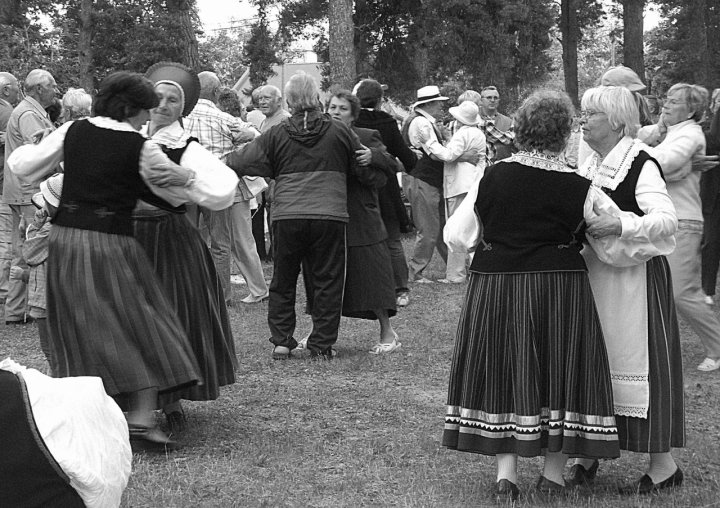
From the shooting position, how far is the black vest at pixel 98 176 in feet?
15.1

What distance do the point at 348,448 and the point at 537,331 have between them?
1.51 m

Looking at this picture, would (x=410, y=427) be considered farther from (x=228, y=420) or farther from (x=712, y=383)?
(x=712, y=383)

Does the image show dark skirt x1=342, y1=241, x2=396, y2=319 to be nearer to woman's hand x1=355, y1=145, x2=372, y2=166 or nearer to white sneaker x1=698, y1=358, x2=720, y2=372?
woman's hand x1=355, y1=145, x2=372, y2=166

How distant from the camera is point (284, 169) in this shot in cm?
703

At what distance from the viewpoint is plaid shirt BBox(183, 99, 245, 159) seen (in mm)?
8656

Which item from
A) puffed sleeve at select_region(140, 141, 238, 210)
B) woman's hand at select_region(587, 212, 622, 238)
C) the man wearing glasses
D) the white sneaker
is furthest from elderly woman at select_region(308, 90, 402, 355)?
the man wearing glasses

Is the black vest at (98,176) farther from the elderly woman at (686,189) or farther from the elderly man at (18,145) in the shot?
the elderly man at (18,145)

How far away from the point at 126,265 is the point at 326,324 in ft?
8.95

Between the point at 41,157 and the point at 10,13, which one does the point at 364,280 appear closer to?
the point at 41,157

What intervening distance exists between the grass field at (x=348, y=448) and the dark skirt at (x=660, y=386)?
0.79ft

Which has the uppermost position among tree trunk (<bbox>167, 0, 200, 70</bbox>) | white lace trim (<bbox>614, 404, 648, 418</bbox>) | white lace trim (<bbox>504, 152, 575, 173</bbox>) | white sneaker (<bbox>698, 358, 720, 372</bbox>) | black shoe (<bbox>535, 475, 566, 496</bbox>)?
tree trunk (<bbox>167, 0, 200, 70</bbox>)

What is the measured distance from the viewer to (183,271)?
17.4 ft

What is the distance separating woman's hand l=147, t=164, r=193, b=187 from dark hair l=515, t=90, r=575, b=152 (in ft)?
5.01

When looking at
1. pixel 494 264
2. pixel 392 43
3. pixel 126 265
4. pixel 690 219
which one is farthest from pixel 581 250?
pixel 392 43
